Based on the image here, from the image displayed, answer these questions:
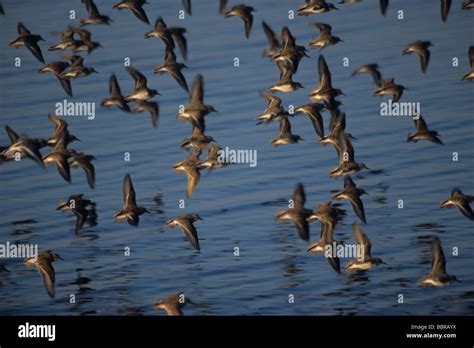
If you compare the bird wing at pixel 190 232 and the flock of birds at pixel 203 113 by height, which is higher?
the flock of birds at pixel 203 113

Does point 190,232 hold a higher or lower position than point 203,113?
lower

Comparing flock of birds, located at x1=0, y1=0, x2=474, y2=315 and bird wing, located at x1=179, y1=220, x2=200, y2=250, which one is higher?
flock of birds, located at x1=0, y1=0, x2=474, y2=315

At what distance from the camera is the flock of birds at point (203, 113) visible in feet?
92.2

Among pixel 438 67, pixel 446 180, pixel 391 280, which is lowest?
pixel 391 280

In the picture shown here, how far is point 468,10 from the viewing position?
29.2 m

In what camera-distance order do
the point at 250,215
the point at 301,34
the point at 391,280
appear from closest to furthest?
the point at 391,280 → the point at 250,215 → the point at 301,34

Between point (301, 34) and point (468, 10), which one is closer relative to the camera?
point (468, 10)

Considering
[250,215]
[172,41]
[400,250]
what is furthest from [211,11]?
[400,250]

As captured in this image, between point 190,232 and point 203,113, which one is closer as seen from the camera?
point 190,232

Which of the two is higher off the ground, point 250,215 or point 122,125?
point 122,125

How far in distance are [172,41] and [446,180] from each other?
5.55 m

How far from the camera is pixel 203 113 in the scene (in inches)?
1148

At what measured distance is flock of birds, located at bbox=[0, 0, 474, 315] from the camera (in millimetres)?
28094

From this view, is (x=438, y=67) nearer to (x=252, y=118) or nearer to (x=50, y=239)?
(x=252, y=118)
